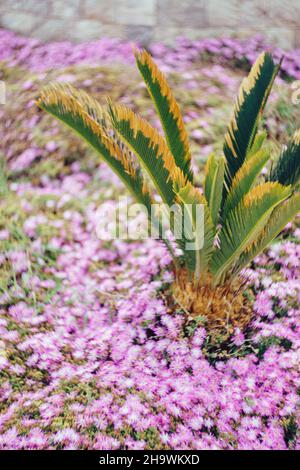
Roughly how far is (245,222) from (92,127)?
0.86m

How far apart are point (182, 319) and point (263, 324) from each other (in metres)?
0.48

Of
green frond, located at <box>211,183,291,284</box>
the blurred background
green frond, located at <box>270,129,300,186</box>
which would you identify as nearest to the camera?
green frond, located at <box>211,183,291,284</box>

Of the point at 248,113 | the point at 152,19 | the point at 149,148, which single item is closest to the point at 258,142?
the point at 248,113

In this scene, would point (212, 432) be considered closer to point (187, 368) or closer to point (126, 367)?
point (187, 368)

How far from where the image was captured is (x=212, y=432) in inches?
93.9

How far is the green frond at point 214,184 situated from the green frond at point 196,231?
5.1 inches

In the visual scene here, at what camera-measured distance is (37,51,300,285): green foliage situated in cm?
215

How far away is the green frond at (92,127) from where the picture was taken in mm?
2162

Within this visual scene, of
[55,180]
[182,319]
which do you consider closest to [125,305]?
[182,319]

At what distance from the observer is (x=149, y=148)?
2.26 metres

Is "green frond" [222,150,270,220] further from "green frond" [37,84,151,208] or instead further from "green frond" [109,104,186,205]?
"green frond" [37,84,151,208]

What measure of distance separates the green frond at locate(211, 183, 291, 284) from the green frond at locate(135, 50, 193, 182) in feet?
1.40

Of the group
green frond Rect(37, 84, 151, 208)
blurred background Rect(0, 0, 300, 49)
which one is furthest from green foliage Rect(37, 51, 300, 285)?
blurred background Rect(0, 0, 300, 49)

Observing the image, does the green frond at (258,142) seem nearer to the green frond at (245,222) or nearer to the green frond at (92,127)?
the green frond at (245,222)
